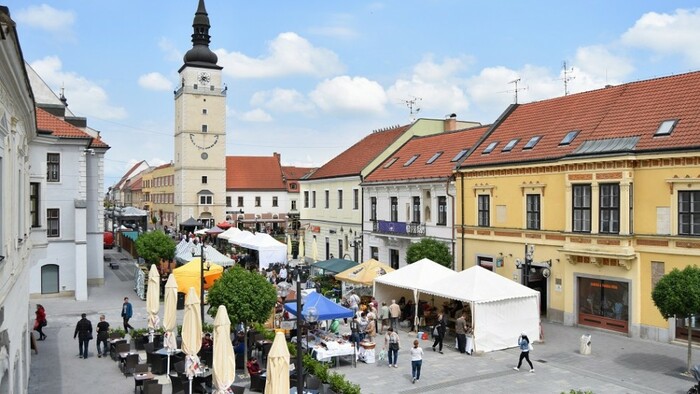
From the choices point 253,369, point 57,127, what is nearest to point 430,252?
point 253,369

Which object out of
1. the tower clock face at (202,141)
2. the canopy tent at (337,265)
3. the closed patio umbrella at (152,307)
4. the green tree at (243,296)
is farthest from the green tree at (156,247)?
the tower clock face at (202,141)

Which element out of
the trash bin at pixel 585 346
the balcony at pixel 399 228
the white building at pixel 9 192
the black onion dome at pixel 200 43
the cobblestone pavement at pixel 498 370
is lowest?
the cobblestone pavement at pixel 498 370

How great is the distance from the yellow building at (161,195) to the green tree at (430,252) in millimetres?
51776

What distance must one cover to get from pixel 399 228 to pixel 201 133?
4304cm

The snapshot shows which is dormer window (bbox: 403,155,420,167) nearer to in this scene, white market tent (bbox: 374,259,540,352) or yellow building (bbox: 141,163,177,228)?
white market tent (bbox: 374,259,540,352)

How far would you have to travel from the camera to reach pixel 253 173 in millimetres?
76938

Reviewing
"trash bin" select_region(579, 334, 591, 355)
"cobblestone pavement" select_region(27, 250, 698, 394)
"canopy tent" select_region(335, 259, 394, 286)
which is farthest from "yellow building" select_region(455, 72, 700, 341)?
"canopy tent" select_region(335, 259, 394, 286)

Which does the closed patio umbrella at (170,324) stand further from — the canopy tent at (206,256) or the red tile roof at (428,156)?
the red tile roof at (428,156)

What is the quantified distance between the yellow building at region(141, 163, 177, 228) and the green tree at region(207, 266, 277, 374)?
58.6 meters

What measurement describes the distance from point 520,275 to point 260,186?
54142 mm

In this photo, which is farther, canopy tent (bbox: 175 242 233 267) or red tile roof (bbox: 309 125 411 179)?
red tile roof (bbox: 309 125 411 179)

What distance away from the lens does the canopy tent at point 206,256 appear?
101 feet

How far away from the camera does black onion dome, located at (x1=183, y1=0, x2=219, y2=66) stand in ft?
224

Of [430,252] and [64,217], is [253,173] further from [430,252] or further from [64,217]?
[430,252]
